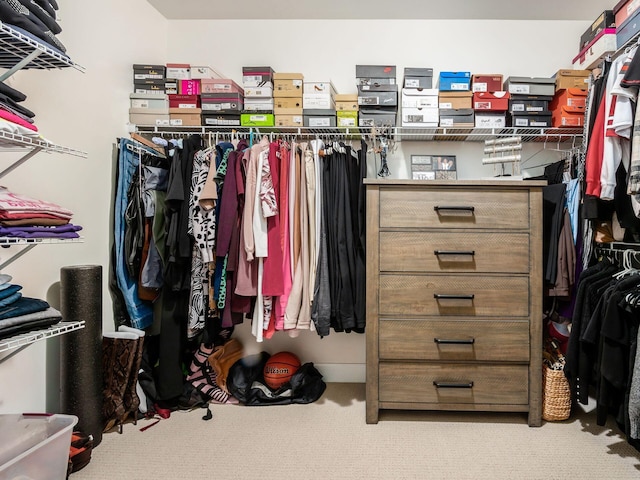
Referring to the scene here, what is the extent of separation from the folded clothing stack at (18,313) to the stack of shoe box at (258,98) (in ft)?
4.79

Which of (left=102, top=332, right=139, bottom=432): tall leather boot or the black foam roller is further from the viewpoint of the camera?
(left=102, top=332, right=139, bottom=432): tall leather boot

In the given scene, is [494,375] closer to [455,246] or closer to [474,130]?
[455,246]

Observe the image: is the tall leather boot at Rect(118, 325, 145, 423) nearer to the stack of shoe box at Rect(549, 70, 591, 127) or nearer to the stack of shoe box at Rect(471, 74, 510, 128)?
the stack of shoe box at Rect(471, 74, 510, 128)

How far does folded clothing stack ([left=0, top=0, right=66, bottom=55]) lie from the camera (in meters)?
1.14

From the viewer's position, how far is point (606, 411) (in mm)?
1647

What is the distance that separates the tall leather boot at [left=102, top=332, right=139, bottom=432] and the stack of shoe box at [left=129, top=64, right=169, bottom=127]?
4.33 ft

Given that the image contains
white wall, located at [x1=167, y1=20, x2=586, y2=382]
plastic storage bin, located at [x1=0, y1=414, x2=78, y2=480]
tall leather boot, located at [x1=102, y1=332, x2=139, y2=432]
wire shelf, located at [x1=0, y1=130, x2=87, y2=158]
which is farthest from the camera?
white wall, located at [x1=167, y1=20, x2=586, y2=382]

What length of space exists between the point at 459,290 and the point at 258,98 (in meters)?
1.62

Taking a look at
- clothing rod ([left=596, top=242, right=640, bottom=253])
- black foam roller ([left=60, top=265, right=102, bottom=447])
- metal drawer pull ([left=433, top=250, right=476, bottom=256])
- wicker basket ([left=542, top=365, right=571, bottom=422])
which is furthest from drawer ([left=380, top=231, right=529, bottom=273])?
black foam roller ([left=60, top=265, right=102, bottom=447])

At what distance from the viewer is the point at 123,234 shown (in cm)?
205

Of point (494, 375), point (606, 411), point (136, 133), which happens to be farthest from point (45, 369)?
point (606, 411)

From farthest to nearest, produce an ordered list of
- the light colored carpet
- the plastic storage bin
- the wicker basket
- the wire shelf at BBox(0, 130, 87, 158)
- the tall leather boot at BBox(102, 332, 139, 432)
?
the wicker basket, the tall leather boot at BBox(102, 332, 139, 432), the light colored carpet, the plastic storage bin, the wire shelf at BBox(0, 130, 87, 158)

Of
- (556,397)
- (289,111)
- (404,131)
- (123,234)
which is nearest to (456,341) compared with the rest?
(556,397)

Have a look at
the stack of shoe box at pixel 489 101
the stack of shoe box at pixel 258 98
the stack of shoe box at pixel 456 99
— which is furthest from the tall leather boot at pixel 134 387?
the stack of shoe box at pixel 489 101
